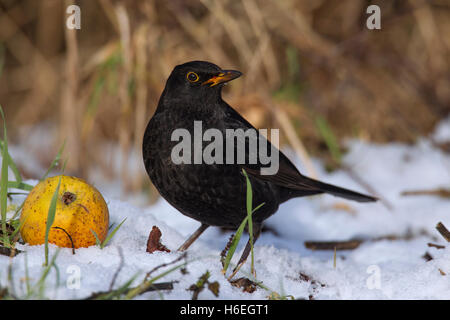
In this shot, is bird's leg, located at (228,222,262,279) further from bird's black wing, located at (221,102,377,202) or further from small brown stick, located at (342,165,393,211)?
small brown stick, located at (342,165,393,211)

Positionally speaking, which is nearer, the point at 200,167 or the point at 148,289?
the point at 148,289

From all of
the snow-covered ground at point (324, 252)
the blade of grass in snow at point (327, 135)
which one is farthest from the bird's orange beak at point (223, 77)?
the blade of grass in snow at point (327, 135)

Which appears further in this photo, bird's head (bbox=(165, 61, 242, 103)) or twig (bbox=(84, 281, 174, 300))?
bird's head (bbox=(165, 61, 242, 103))

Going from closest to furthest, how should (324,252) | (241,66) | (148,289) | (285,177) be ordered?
(148,289) < (285,177) < (324,252) < (241,66)

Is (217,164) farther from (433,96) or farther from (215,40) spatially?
(433,96)

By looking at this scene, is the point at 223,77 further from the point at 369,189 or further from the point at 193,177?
the point at 369,189

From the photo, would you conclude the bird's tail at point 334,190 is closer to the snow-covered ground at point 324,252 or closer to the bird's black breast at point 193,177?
the snow-covered ground at point 324,252

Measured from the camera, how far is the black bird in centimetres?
305

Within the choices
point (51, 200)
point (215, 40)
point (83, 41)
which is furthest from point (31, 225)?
point (83, 41)

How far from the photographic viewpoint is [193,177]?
3025 millimetres

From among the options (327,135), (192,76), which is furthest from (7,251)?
A: (327,135)

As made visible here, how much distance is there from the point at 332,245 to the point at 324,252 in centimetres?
8

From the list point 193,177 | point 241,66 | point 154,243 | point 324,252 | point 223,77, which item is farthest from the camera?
point 241,66

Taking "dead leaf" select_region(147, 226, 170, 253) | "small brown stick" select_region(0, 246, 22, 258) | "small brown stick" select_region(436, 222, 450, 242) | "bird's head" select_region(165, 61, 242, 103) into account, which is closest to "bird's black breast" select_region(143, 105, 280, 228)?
"bird's head" select_region(165, 61, 242, 103)
